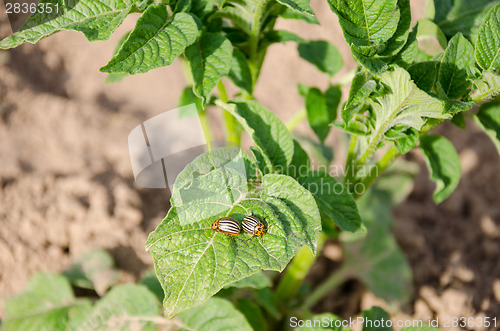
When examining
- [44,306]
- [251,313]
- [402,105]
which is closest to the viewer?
[402,105]

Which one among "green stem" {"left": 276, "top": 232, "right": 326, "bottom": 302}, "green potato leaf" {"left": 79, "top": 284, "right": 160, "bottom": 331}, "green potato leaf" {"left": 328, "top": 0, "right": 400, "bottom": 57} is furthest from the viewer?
"green stem" {"left": 276, "top": 232, "right": 326, "bottom": 302}

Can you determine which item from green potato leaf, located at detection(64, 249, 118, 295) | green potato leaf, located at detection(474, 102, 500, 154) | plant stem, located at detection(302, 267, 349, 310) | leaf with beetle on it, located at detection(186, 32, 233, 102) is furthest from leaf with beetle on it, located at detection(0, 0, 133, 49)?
plant stem, located at detection(302, 267, 349, 310)

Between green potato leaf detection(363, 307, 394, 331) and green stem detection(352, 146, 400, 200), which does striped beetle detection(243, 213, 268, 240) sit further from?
green potato leaf detection(363, 307, 394, 331)

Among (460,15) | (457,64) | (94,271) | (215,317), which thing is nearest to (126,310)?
(215,317)

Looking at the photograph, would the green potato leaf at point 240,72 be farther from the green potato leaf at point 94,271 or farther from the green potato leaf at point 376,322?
the green potato leaf at point 94,271

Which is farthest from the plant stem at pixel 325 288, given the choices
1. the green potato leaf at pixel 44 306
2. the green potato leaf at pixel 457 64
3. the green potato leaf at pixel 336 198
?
the green potato leaf at pixel 457 64

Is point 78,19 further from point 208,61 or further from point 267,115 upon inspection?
point 267,115

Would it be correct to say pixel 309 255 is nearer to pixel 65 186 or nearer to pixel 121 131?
pixel 65 186
